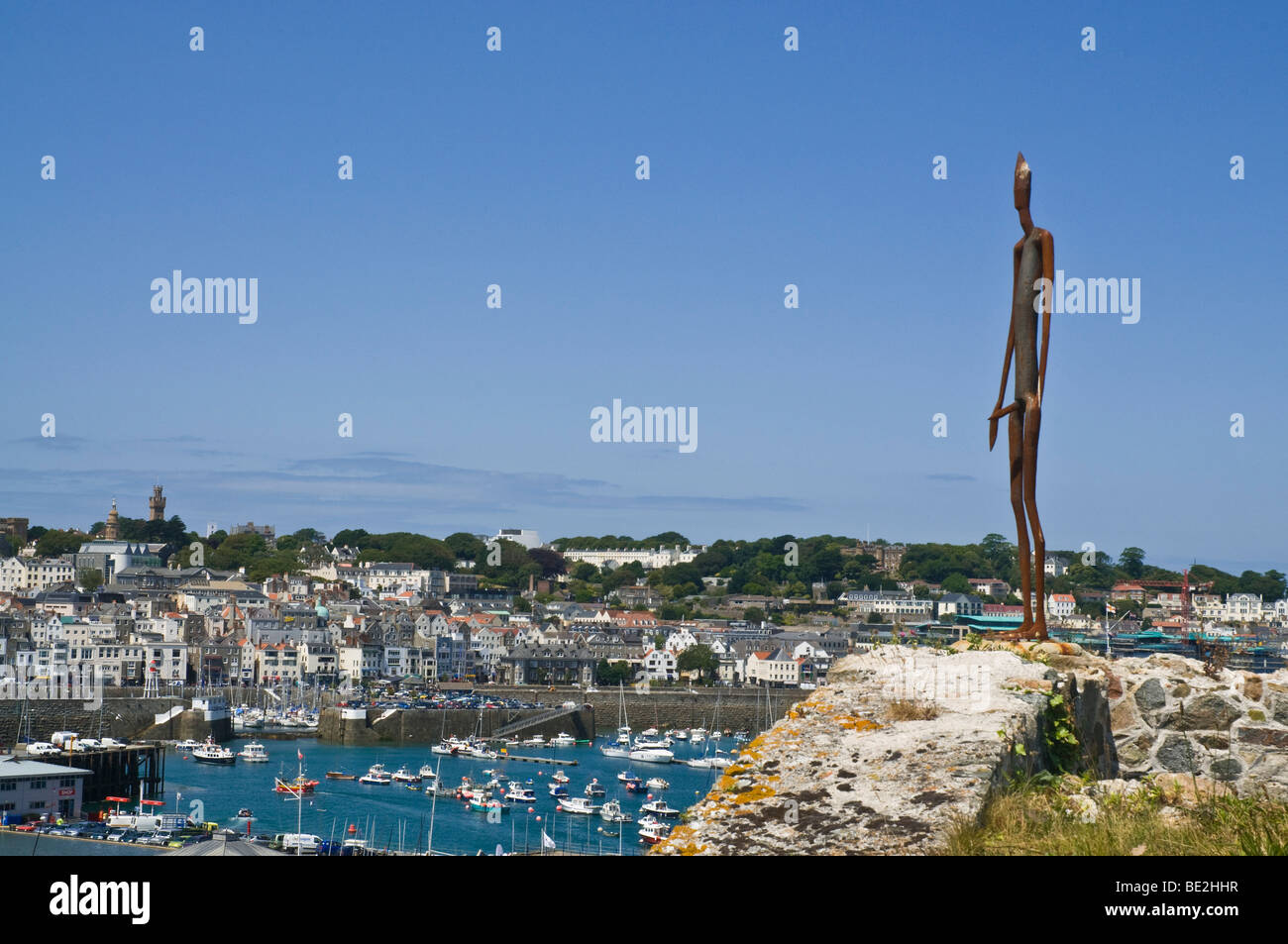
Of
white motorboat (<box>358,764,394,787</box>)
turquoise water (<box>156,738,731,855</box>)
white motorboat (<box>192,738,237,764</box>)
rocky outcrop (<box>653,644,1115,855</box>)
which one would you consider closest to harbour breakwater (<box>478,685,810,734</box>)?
turquoise water (<box>156,738,731,855</box>)

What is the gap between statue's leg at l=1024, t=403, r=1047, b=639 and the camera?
272 inches

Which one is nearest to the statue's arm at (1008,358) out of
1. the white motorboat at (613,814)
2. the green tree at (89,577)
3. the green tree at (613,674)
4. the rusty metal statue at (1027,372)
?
the rusty metal statue at (1027,372)

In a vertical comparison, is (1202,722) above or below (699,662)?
above

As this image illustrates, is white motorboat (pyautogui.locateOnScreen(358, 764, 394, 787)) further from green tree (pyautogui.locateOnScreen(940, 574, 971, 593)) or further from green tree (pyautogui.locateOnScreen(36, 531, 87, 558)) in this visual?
green tree (pyautogui.locateOnScreen(36, 531, 87, 558))

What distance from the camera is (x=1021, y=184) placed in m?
7.03

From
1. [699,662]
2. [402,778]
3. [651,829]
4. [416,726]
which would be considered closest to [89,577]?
[699,662]

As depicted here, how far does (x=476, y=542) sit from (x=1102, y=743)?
146m

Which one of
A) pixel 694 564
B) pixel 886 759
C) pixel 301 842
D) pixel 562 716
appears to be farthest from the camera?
pixel 694 564

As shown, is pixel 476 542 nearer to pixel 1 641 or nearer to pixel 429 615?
pixel 429 615

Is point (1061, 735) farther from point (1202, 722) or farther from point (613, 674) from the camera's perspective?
point (613, 674)

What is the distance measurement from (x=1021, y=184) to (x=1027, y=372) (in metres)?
0.95

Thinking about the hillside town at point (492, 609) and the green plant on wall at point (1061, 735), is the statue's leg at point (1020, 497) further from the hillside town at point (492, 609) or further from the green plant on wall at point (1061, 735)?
the hillside town at point (492, 609)
